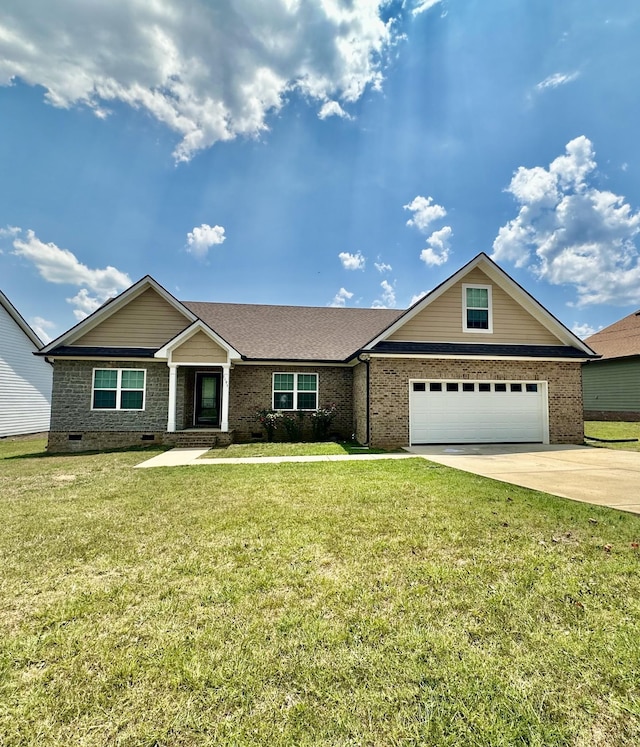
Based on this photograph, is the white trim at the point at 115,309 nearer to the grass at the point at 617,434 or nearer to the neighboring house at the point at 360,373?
the neighboring house at the point at 360,373

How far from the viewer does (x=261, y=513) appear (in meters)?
5.16

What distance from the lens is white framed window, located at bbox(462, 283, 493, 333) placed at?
42.4 feet

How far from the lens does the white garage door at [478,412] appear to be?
12336 millimetres

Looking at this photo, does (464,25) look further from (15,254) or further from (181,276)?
(15,254)

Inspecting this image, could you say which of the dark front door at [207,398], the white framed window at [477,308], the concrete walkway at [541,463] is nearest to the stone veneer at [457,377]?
the concrete walkway at [541,463]

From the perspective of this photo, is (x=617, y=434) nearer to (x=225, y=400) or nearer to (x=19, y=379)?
(x=225, y=400)

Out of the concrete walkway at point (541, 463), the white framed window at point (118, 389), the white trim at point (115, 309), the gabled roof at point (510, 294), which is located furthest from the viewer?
the white framed window at point (118, 389)

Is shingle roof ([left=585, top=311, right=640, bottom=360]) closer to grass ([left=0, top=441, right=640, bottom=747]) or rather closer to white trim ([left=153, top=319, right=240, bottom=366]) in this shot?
white trim ([left=153, top=319, right=240, bottom=366])

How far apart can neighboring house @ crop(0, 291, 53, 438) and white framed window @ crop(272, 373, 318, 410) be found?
13332 mm

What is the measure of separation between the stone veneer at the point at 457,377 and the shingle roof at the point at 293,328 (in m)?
2.84

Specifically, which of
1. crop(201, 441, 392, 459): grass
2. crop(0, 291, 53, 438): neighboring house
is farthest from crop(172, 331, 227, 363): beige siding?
crop(0, 291, 53, 438): neighboring house

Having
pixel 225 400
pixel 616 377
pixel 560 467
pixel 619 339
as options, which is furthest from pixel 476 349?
pixel 619 339

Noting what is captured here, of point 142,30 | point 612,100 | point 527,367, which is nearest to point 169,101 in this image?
point 142,30

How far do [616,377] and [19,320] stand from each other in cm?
3448
